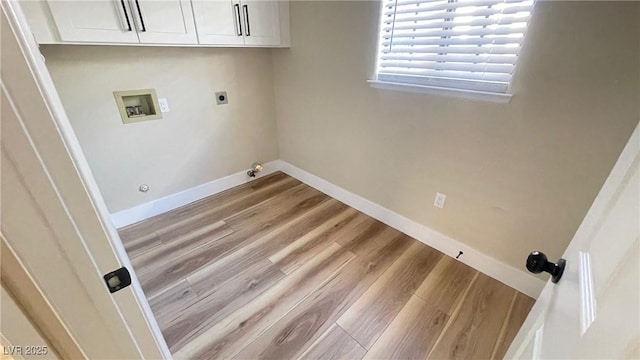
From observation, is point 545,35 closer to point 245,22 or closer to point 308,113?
point 308,113

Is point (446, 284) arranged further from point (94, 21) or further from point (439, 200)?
point (94, 21)

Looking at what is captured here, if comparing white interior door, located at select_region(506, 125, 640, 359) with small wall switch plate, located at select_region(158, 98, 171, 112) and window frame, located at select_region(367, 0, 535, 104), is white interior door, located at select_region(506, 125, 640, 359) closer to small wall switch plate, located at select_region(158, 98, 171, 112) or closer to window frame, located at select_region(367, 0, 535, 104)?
window frame, located at select_region(367, 0, 535, 104)

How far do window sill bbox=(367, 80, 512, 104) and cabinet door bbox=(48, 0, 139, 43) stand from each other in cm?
161

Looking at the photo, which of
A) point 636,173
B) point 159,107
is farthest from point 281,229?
point 636,173

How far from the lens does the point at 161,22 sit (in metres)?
1.71

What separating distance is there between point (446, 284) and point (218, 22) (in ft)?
8.03

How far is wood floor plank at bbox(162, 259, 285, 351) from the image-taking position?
137cm

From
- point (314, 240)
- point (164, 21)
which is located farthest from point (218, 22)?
point (314, 240)

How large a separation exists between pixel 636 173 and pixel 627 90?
1040 mm

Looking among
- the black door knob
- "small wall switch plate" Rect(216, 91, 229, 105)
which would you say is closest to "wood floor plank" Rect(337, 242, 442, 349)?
the black door knob

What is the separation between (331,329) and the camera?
1404 millimetres

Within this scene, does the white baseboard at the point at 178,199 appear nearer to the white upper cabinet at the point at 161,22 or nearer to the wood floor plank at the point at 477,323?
the white upper cabinet at the point at 161,22

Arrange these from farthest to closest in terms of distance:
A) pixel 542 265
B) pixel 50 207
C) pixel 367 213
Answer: pixel 367 213 → pixel 542 265 → pixel 50 207

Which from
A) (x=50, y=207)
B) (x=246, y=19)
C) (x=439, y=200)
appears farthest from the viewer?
(x=246, y=19)
